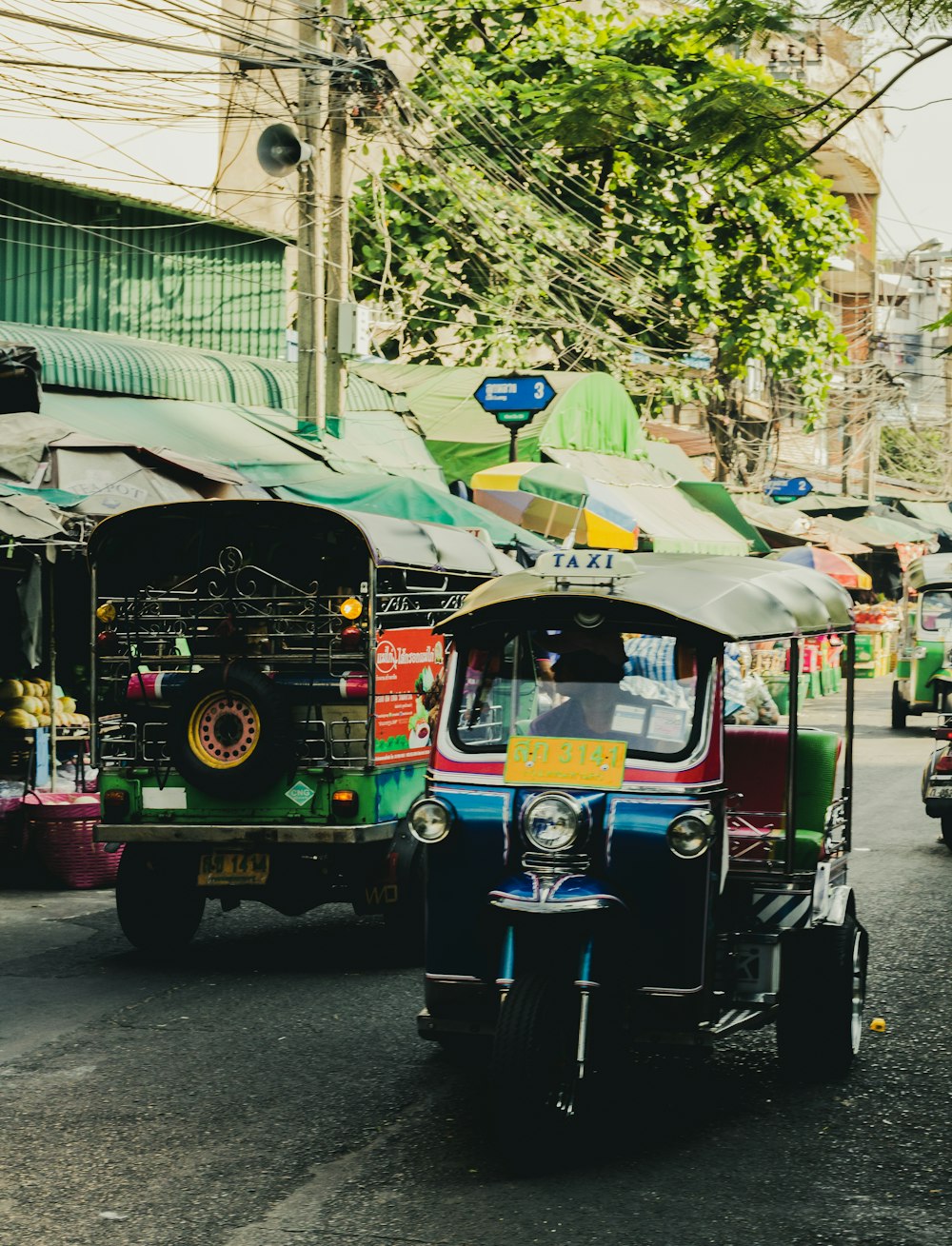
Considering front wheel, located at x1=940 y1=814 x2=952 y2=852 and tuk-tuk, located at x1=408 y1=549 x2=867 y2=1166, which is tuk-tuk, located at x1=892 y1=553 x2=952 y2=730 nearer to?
front wheel, located at x1=940 y1=814 x2=952 y2=852

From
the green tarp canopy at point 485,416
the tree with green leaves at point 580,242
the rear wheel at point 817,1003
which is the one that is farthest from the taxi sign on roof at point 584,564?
the tree with green leaves at point 580,242

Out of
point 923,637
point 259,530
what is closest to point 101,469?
point 259,530

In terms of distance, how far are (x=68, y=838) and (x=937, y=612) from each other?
16.2 metres

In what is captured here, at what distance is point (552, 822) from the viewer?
5.94 metres

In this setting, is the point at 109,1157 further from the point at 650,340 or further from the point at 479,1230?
the point at 650,340

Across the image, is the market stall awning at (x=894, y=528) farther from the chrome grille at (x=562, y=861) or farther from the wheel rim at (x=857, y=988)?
the chrome grille at (x=562, y=861)

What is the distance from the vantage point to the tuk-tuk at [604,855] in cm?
570

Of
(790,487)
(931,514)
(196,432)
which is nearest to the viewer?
(196,432)

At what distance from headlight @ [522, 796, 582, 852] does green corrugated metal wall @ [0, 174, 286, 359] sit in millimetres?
12162

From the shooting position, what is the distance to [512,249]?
2402cm

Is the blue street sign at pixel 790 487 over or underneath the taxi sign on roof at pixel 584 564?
over

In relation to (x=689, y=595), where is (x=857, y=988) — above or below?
below

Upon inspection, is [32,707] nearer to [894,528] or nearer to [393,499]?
[393,499]

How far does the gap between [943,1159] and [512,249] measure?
19.8 meters
